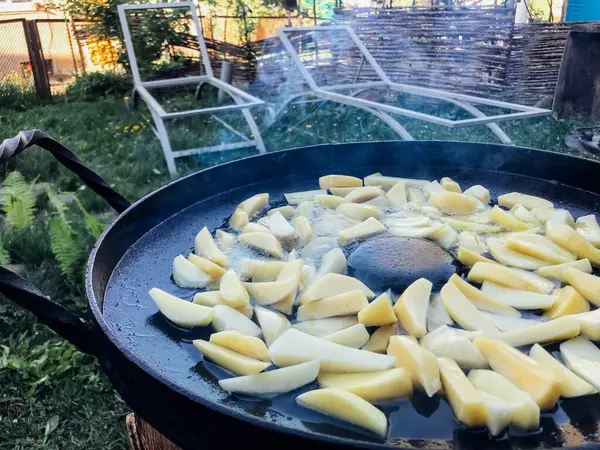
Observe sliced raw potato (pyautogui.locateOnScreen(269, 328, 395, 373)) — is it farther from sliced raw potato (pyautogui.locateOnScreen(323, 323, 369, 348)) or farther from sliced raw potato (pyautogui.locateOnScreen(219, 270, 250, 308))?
sliced raw potato (pyautogui.locateOnScreen(219, 270, 250, 308))

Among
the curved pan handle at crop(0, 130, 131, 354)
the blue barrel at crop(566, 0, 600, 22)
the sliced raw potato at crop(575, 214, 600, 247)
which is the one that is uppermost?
the blue barrel at crop(566, 0, 600, 22)

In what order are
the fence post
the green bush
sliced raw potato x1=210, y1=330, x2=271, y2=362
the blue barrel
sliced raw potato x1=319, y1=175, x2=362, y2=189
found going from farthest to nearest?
the green bush, the fence post, the blue barrel, sliced raw potato x1=319, y1=175, x2=362, y2=189, sliced raw potato x1=210, y1=330, x2=271, y2=362

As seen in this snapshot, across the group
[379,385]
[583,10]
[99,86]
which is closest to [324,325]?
[379,385]

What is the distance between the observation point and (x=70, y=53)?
9078 millimetres

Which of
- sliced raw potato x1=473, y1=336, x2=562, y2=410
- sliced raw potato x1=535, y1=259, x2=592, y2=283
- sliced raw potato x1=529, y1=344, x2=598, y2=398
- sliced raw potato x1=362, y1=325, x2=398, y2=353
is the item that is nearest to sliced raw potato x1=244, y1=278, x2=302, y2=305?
sliced raw potato x1=362, y1=325, x2=398, y2=353

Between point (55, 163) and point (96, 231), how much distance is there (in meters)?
1.97

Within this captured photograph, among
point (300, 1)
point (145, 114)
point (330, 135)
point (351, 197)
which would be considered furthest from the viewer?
point (300, 1)

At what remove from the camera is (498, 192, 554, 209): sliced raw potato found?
1.82m

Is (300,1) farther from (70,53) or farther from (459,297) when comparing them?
(459,297)

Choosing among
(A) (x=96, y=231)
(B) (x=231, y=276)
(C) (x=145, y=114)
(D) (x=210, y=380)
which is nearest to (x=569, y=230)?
(B) (x=231, y=276)

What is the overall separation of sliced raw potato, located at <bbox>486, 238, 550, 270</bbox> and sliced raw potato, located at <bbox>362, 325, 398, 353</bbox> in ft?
1.56

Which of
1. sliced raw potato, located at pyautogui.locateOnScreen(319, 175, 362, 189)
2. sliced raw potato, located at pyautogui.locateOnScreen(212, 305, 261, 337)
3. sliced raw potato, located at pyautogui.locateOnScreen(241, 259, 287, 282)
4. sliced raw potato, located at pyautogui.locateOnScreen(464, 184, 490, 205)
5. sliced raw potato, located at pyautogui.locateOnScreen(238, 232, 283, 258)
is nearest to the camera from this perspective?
sliced raw potato, located at pyautogui.locateOnScreen(212, 305, 261, 337)

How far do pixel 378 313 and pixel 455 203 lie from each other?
755 millimetres

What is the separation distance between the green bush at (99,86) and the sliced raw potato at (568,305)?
7.77 meters
